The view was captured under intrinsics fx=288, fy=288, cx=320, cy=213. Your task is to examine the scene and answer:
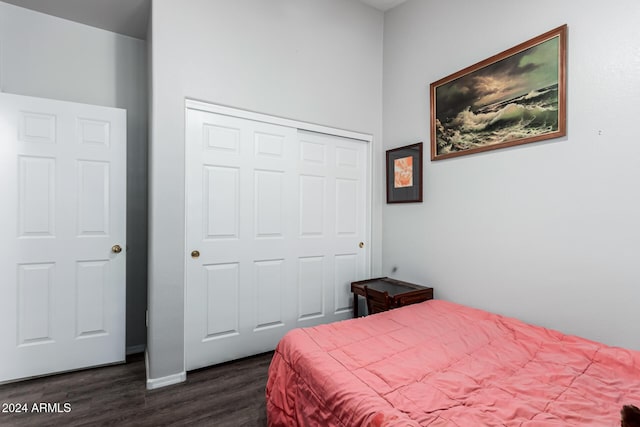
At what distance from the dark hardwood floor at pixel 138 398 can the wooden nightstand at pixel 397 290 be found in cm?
103

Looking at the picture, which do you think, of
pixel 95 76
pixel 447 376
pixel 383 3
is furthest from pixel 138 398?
pixel 383 3

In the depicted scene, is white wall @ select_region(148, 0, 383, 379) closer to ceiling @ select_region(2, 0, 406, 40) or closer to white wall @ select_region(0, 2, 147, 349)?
ceiling @ select_region(2, 0, 406, 40)

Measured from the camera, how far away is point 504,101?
2062 mm

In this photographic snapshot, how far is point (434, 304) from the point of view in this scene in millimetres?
2287

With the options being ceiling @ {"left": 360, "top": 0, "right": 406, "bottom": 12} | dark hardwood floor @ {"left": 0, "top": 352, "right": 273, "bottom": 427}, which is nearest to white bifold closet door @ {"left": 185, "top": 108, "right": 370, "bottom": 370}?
dark hardwood floor @ {"left": 0, "top": 352, "right": 273, "bottom": 427}

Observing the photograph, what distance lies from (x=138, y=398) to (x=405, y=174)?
2.74 meters

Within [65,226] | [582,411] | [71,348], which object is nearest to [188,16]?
[65,226]

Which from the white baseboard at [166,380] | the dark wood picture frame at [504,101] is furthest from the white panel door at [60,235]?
the dark wood picture frame at [504,101]

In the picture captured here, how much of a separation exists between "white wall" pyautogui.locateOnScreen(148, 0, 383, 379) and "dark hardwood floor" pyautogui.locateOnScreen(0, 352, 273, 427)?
0.20 meters

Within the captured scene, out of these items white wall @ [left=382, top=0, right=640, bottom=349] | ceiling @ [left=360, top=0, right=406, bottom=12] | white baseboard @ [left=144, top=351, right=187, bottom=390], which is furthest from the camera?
ceiling @ [left=360, top=0, right=406, bottom=12]

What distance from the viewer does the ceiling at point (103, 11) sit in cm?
227

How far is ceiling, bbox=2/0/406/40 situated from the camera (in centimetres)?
227

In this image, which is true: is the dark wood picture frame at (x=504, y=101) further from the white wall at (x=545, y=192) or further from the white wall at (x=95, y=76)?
the white wall at (x=95, y=76)

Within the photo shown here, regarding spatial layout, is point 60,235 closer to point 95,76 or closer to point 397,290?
point 95,76
